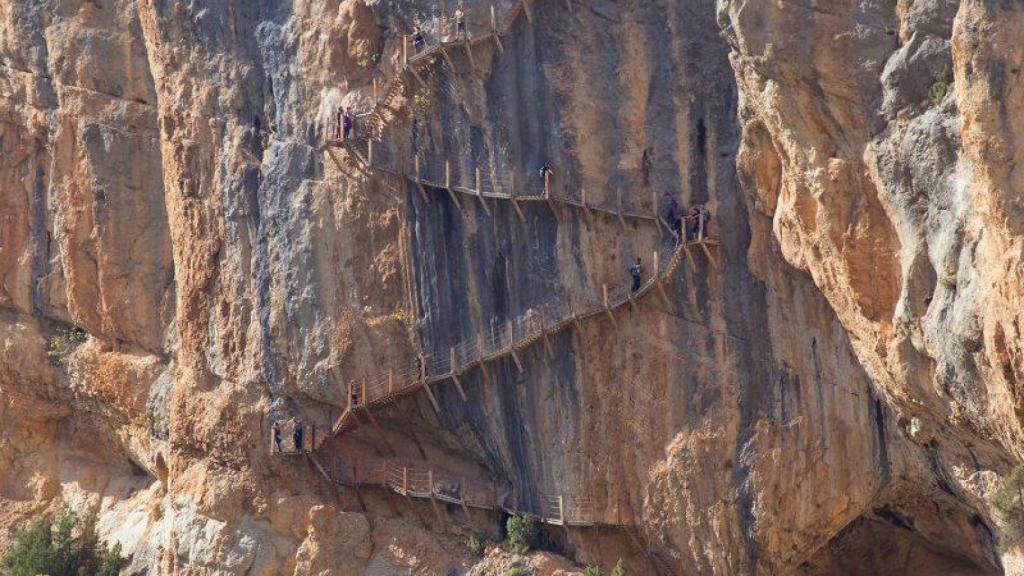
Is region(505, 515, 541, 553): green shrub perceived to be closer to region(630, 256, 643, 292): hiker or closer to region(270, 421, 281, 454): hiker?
region(270, 421, 281, 454): hiker

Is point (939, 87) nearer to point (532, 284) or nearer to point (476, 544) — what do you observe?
point (532, 284)

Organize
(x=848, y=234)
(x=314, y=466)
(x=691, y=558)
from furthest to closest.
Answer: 1. (x=314, y=466)
2. (x=691, y=558)
3. (x=848, y=234)

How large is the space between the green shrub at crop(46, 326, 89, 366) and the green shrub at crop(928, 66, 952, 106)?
75.4ft

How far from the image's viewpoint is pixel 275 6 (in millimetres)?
44188

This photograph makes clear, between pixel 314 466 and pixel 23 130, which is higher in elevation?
pixel 23 130

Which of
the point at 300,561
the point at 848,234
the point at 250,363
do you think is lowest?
the point at 300,561

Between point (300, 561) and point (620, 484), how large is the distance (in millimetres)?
7099

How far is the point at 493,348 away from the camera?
42.1 m

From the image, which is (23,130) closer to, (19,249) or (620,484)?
(19,249)

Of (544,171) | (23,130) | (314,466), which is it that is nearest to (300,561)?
(314,466)

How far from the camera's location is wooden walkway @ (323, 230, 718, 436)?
40812mm

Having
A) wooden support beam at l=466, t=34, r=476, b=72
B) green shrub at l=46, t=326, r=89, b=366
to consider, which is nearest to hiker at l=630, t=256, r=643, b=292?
wooden support beam at l=466, t=34, r=476, b=72

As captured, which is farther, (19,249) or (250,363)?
(19,249)

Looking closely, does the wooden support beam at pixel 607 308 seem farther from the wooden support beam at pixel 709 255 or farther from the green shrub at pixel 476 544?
the green shrub at pixel 476 544
